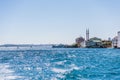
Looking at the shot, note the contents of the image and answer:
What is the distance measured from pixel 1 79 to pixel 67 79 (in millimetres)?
4950

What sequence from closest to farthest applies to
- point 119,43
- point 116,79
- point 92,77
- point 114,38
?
point 116,79 → point 92,77 → point 119,43 → point 114,38

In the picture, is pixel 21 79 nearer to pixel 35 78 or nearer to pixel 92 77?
pixel 35 78

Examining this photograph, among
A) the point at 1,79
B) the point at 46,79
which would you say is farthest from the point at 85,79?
the point at 1,79

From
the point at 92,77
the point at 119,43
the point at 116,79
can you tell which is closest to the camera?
the point at 116,79

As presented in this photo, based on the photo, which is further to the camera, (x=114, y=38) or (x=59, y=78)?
(x=114, y=38)

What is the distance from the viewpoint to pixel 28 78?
72.7 ft

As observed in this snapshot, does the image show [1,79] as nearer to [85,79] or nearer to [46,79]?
[46,79]

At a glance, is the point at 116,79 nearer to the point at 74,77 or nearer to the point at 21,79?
the point at 74,77

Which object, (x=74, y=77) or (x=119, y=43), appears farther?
(x=119, y=43)

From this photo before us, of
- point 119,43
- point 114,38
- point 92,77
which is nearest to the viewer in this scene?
point 92,77

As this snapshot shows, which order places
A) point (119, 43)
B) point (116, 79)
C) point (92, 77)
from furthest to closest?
point (119, 43)
point (92, 77)
point (116, 79)

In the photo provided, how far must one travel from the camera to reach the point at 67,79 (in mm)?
20562

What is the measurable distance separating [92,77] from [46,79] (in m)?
3.27

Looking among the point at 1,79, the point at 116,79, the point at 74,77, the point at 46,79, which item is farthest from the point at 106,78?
the point at 1,79
